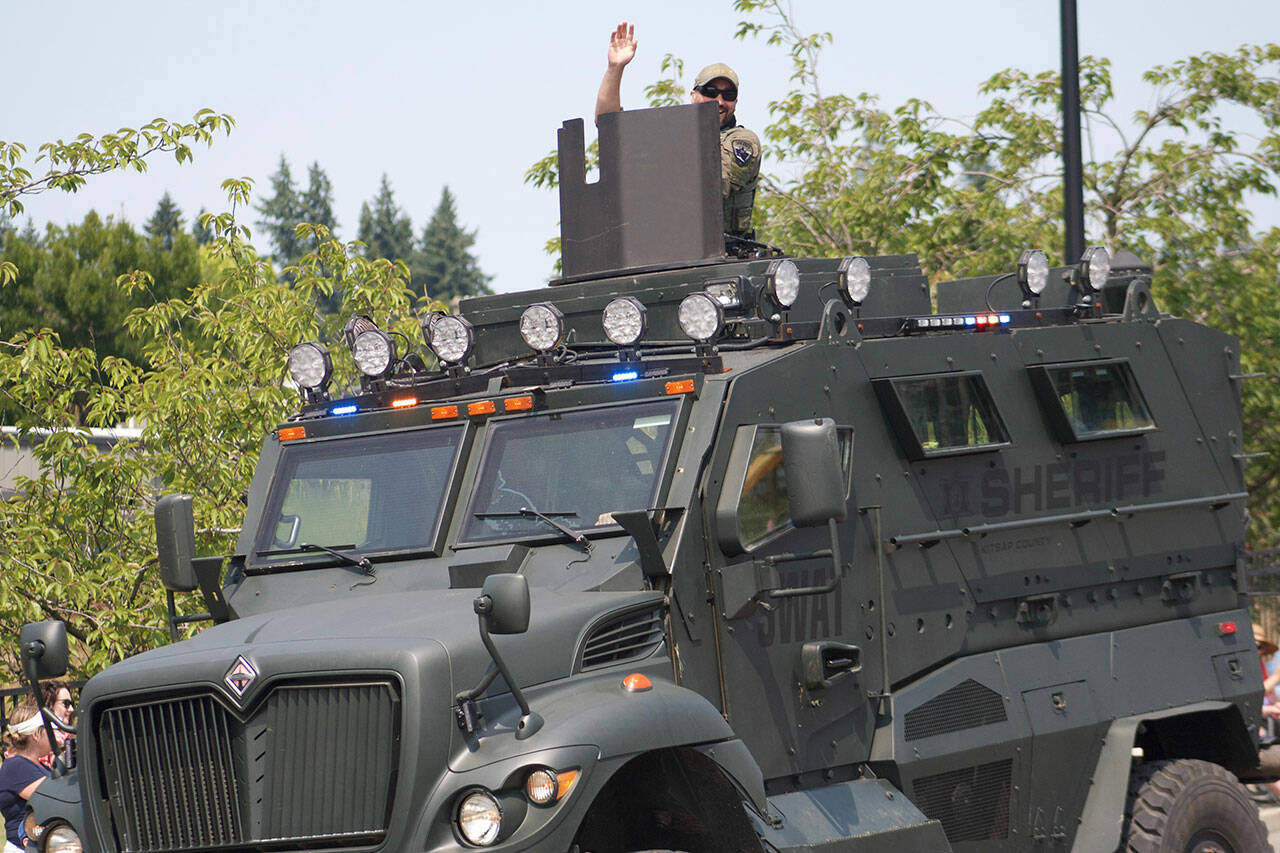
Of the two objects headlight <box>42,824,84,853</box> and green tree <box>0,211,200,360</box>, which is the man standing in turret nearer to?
headlight <box>42,824,84,853</box>

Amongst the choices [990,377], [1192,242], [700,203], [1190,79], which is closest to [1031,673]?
[990,377]

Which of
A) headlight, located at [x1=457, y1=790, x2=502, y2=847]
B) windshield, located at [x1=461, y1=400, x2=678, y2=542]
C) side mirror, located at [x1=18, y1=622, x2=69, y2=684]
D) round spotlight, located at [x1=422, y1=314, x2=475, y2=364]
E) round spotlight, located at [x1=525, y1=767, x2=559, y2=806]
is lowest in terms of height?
headlight, located at [x1=457, y1=790, x2=502, y2=847]

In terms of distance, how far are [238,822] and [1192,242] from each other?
12934mm

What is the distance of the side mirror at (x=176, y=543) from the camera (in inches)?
303

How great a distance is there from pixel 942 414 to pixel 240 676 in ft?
11.6

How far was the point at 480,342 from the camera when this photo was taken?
29.1ft

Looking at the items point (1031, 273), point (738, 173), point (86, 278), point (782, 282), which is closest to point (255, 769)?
point (782, 282)

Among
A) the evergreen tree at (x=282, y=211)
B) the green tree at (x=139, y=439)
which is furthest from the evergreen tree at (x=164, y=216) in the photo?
the green tree at (x=139, y=439)

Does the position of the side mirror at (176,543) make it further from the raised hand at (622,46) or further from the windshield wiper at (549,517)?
the raised hand at (622,46)

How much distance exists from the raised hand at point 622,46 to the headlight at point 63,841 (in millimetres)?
4976

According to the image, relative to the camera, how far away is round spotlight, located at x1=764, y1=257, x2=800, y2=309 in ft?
24.9

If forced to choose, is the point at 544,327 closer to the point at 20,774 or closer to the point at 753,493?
the point at 753,493

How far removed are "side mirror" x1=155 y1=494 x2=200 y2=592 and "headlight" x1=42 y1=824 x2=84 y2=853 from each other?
154 cm

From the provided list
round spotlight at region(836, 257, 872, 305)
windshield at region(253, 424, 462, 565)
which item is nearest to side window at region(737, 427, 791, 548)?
round spotlight at region(836, 257, 872, 305)
